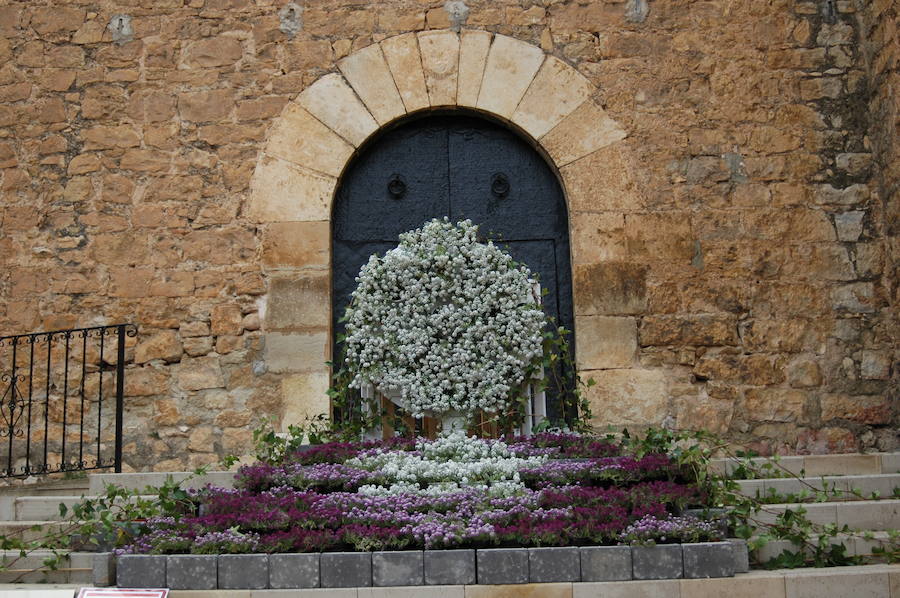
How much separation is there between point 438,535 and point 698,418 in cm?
283

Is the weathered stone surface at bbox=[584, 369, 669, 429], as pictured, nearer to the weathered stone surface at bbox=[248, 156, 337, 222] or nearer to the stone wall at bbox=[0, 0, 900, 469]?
the stone wall at bbox=[0, 0, 900, 469]

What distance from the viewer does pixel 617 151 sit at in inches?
257

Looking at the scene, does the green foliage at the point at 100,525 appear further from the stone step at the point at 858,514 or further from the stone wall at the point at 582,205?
the stone step at the point at 858,514

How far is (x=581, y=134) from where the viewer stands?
657cm

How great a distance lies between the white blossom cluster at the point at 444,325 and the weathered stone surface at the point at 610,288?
542 millimetres

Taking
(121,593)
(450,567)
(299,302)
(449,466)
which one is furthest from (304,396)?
(121,593)

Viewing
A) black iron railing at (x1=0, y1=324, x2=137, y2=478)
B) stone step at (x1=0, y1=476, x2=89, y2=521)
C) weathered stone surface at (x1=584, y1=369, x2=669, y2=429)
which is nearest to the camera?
stone step at (x1=0, y1=476, x2=89, y2=521)

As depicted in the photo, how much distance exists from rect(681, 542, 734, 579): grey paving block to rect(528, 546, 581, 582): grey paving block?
444mm

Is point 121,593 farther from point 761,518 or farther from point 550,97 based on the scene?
point 550,97

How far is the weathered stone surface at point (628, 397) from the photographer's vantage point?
624 centimetres

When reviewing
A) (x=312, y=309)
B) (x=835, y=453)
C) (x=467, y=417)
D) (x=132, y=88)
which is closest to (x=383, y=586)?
(x=467, y=417)

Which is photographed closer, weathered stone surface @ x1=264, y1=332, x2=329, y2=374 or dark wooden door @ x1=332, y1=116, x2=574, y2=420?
weathered stone surface @ x1=264, y1=332, x2=329, y2=374

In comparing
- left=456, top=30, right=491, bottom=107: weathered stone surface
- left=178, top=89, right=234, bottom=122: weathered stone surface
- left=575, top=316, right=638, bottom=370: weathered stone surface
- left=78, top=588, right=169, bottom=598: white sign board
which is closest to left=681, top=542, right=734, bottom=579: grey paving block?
left=78, top=588, right=169, bottom=598: white sign board

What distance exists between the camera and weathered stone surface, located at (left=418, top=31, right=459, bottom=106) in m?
A: 6.63
